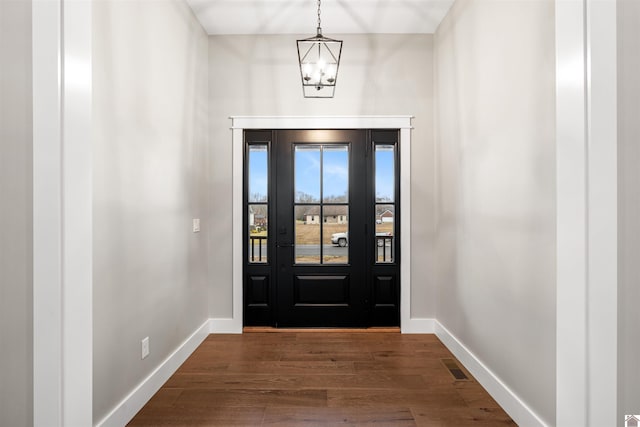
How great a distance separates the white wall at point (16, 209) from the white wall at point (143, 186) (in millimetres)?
449

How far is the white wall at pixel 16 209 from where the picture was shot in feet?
4.12

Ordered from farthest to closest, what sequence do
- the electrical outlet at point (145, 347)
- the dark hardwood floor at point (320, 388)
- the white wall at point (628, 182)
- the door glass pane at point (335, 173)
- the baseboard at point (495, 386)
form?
the door glass pane at point (335, 173) → the electrical outlet at point (145, 347) → the dark hardwood floor at point (320, 388) → the baseboard at point (495, 386) → the white wall at point (628, 182)

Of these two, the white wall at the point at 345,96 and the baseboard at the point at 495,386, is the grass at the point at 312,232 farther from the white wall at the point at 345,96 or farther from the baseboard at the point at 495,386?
the baseboard at the point at 495,386

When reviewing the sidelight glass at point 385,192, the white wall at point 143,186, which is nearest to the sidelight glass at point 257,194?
the white wall at point 143,186

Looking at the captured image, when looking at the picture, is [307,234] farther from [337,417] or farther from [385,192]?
[337,417]

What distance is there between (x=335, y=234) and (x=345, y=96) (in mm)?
1413

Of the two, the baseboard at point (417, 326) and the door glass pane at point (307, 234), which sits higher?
the door glass pane at point (307, 234)

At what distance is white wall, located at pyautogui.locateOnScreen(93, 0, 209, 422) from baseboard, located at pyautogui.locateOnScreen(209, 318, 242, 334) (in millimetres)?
282

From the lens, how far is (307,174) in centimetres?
356

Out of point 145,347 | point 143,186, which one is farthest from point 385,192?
point 145,347

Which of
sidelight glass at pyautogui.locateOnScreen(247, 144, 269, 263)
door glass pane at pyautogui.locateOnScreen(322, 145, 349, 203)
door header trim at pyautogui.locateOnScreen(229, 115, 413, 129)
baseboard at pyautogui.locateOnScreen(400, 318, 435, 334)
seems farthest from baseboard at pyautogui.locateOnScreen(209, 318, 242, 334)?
door header trim at pyautogui.locateOnScreen(229, 115, 413, 129)

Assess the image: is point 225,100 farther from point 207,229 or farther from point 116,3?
point 116,3

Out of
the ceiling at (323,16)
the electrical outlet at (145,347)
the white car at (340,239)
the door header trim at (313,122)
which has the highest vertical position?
the ceiling at (323,16)

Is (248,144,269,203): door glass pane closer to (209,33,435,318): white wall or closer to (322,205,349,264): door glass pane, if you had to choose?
(209,33,435,318): white wall
